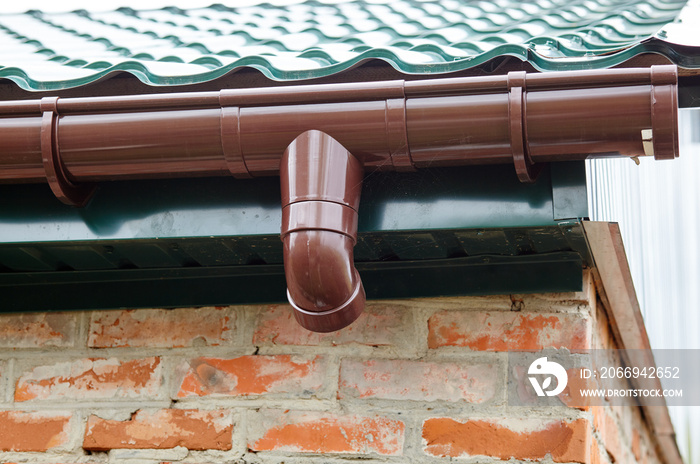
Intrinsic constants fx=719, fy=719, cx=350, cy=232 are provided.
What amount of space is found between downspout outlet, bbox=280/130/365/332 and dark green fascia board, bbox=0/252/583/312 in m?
0.33

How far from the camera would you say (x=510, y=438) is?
1.43 metres

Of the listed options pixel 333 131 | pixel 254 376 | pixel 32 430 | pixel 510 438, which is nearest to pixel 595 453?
pixel 510 438

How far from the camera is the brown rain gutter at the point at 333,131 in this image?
1.16 m

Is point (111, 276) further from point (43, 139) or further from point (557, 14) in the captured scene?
point (557, 14)

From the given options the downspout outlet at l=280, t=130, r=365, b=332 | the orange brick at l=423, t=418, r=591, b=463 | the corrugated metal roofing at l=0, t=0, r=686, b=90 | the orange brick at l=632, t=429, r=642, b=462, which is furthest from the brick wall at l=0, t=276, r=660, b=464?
the orange brick at l=632, t=429, r=642, b=462

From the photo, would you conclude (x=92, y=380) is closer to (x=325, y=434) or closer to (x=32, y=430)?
(x=32, y=430)

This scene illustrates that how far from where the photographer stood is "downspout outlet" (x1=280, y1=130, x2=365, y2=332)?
115 centimetres

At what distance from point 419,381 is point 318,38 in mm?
1033

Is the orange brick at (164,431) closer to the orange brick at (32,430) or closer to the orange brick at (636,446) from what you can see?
the orange brick at (32,430)

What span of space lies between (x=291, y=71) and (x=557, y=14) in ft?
4.09

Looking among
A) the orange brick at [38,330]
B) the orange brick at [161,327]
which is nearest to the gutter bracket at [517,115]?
Result: the orange brick at [161,327]

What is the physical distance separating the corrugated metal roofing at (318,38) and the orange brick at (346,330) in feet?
1.71

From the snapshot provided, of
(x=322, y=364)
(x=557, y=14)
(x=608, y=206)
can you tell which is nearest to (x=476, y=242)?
(x=608, y=206)

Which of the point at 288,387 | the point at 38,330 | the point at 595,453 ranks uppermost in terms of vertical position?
the point at 38,330
